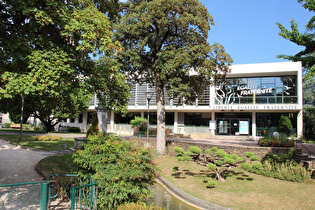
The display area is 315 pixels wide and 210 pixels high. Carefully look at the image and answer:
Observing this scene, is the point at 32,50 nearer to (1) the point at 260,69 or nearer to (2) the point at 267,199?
(2) the point at 267,199

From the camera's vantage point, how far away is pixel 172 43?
15.4m

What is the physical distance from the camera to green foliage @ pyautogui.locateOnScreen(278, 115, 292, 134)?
2734 centimetres

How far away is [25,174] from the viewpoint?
8.98 m

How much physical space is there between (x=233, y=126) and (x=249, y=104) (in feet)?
12.9

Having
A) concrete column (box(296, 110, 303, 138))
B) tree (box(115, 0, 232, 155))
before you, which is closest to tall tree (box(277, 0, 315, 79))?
tree (box(115, 0, 232, 155))

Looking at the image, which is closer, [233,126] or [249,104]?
[249,104]

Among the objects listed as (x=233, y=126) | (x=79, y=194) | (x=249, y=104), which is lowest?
(x=79, y=194)

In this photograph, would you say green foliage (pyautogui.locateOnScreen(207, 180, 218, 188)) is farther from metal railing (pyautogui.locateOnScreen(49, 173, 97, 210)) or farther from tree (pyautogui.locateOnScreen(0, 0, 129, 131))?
tree (pyautogui.locateOnScreen(0, 0, 129, 131))

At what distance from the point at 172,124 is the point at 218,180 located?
25268mm

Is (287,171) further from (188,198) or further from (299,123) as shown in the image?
(299,123)

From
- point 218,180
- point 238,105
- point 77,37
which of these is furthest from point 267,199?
point 238,105

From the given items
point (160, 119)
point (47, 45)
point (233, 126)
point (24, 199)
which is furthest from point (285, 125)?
point (24, 199)

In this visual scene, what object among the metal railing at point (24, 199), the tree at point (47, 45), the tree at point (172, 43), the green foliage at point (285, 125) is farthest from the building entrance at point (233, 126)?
the metal railing at point (24, 199)

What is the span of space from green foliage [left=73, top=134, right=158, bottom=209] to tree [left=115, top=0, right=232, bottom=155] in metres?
7.68
